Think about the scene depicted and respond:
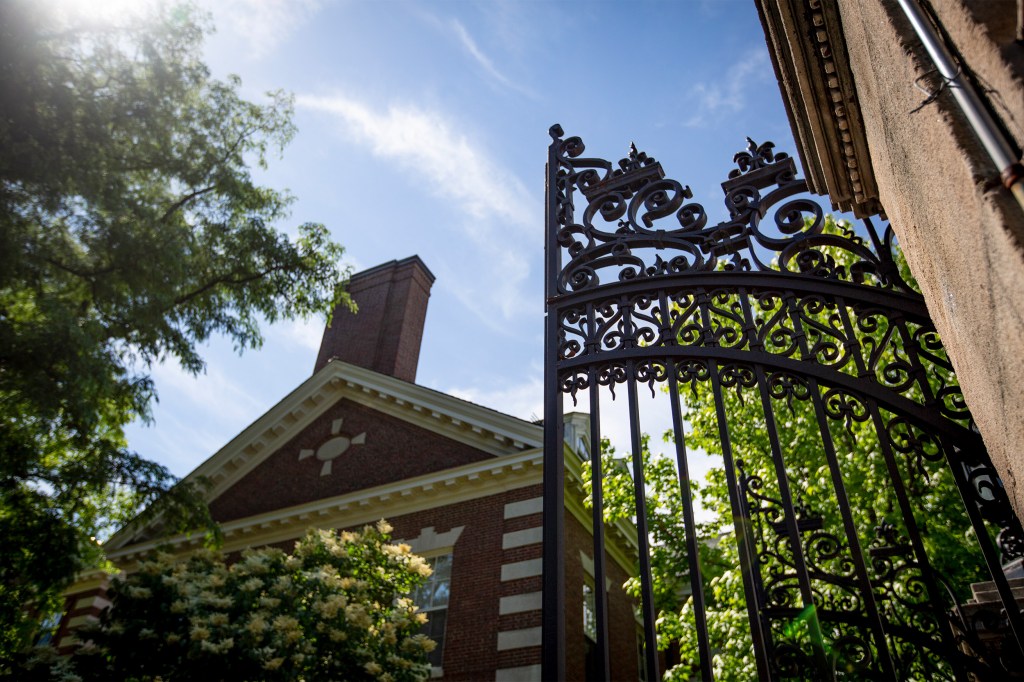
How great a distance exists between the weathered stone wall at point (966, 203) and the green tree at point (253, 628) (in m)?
7.72

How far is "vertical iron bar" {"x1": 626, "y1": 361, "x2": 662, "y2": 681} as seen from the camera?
2.75 metres

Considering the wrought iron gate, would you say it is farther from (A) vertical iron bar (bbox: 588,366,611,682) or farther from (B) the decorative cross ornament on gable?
(B) the decorative cross ornament on gable

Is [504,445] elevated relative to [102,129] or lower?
lower

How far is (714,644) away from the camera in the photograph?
10352mm

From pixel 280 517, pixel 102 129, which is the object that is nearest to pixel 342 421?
pixel 280 517

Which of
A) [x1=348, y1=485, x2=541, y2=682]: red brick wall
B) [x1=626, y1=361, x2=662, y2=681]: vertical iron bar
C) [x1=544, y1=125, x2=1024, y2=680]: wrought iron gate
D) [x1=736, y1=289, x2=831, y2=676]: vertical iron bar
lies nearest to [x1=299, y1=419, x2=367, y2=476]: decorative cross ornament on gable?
[x1=348, y1=485, x2=541, y2=682]: red brick wall

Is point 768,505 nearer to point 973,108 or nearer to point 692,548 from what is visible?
point 692,548

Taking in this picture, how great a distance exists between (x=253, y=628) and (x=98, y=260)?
6.45m

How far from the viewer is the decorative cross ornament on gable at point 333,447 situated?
53.8ft

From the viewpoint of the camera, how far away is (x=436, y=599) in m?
12.8

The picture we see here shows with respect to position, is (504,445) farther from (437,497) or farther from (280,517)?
(280,517)

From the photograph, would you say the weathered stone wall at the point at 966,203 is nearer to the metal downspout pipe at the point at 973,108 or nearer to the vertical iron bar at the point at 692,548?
the metal downspout pipe at the point at 973,108

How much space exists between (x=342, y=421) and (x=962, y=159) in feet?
53.5

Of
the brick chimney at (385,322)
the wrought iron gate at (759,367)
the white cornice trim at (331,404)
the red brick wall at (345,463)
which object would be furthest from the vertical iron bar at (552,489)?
the brick chimney at (385,322)
